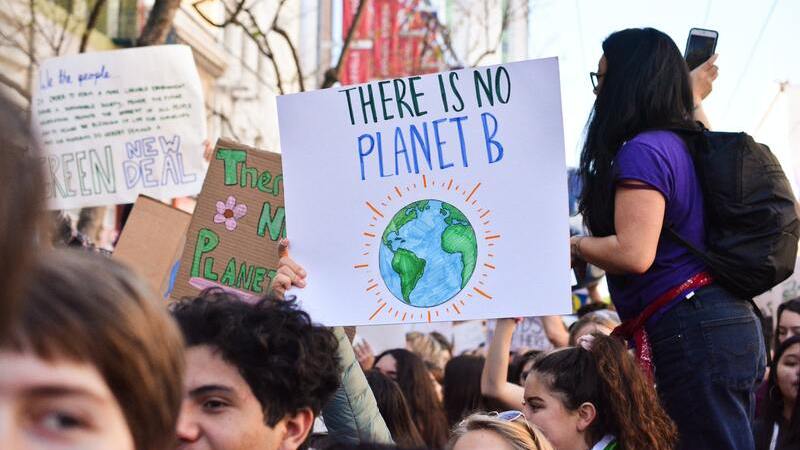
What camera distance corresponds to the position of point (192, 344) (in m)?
2.46

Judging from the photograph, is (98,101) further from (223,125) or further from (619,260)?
(223,125)

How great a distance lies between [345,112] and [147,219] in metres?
1.69

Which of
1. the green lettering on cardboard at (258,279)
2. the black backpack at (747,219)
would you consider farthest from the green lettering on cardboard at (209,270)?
the black backpack at (747,219)

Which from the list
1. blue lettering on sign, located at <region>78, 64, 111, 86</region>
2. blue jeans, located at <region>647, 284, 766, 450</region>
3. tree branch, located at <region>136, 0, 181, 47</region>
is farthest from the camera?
tree branch, located at <region>136, 0, 181, 47</region>

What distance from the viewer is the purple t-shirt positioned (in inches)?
123

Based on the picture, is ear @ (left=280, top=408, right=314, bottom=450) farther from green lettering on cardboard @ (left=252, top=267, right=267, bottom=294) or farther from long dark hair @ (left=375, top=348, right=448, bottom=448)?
long dark hair @ (left=375, top=348, right=448, bottom=448)

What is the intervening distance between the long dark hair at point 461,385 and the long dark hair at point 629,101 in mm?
2999

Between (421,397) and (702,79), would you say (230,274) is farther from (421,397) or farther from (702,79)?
(421,397)

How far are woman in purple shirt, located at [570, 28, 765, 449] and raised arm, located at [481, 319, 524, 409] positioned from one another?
77 centimetres

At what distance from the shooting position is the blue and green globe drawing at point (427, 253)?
127 inches

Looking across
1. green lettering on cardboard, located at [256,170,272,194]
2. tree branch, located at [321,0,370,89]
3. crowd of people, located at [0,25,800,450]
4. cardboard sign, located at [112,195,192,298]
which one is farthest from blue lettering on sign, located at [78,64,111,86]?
tree branch, located at [321,0,370,89]

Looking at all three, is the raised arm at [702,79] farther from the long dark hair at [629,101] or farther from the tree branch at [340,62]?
the tree branch at [340,62]

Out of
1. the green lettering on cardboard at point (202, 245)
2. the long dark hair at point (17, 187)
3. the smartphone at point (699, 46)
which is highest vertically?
the smartphone at point (699, 46)

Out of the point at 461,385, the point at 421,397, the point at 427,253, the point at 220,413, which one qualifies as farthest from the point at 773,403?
the point at 220,413
